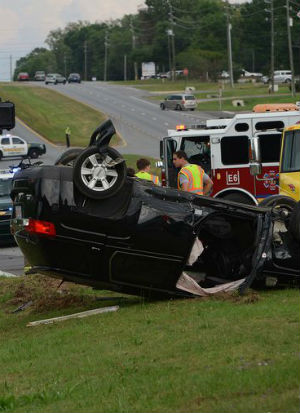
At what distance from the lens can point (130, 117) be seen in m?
81.2

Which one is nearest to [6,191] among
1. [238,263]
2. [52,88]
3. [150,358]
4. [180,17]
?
[238,263]

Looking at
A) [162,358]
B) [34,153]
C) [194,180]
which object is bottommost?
[34,153]

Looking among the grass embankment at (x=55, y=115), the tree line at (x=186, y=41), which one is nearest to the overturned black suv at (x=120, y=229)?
the grass embankment at (x=55, y=115)

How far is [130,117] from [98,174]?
71.1 m

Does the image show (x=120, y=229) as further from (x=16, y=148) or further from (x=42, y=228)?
(x=16, y=148)

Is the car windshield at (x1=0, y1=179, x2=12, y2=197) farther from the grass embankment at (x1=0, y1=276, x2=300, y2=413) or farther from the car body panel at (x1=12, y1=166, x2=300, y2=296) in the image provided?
the car body panel at (x1=12, y1=166, x2=300, y2=296)

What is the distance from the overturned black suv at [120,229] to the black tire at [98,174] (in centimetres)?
1

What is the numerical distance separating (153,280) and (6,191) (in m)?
14.5

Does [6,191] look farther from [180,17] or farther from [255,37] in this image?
[180,17]

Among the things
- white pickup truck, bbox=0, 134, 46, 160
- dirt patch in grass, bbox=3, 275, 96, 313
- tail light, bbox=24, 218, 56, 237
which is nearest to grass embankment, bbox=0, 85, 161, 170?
white pickup truck, bbox=0, 134, 46, 160

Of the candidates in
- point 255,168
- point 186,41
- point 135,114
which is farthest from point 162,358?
point 186,41

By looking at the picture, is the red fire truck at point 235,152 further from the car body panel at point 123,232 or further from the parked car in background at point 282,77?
the parked car in background at point 282,77

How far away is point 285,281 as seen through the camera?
11.1m

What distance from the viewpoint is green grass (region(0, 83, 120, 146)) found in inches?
2825
